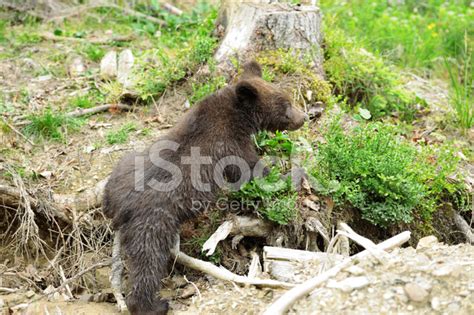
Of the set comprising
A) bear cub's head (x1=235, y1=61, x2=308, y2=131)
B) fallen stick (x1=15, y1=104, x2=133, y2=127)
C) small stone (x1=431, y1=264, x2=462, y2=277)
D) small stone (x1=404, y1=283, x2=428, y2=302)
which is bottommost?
fallen stick (x1=15, y1=104, x2=133, y2=127)

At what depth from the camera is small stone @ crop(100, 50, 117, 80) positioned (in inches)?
306

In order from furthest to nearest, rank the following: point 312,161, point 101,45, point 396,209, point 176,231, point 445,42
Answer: point 445,42 < point 101,45 < point 312,161 < point 396,209 < point 176,231

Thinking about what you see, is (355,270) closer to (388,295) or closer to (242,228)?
(388,295)

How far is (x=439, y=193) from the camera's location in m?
6.06

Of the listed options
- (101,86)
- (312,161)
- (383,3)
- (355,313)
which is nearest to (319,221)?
(312,161)

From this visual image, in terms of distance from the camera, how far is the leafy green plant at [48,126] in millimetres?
6688

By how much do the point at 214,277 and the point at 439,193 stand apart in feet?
8.25

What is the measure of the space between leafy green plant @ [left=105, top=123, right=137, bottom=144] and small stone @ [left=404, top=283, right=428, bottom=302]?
149 inches

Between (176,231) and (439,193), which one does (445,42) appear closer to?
(439,193)

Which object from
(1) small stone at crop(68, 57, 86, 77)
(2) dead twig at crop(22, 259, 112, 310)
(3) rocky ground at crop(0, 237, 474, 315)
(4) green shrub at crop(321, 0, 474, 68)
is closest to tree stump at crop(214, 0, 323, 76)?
(4) green shrub at crop(321, 0, 474, 68)

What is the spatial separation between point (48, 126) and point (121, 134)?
85 centimetres

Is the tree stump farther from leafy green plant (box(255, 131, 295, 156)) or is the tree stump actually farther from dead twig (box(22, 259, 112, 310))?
dead twig (box(22, 259, 112, 310))

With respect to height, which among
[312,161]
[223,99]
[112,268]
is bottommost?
[112,268]

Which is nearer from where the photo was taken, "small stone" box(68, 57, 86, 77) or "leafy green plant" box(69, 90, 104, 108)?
"leafy green plant" box(69, 90, 104, 108)
